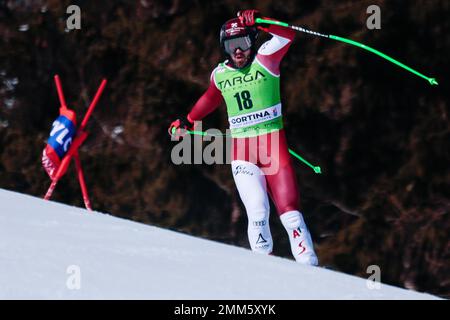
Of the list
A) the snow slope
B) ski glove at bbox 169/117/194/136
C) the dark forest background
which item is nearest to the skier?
ski glove at bbox 169/117/194/136

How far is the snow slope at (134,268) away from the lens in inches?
210

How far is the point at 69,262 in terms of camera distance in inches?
225

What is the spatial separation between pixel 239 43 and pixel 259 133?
57cm

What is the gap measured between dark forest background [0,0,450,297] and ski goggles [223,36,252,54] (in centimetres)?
445

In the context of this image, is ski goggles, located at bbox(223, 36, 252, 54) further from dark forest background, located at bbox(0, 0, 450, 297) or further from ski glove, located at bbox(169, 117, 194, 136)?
dark forest background, located at bbox(0, 0, 450, 297)

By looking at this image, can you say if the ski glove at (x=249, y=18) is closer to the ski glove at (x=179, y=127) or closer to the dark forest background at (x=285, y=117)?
the ski glove at (x=179, y=127)

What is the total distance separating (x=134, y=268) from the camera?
569 centimetres

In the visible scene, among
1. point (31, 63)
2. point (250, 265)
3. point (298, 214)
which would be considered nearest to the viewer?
point (250, 265)

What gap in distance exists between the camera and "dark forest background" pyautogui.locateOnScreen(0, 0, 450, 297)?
1245 centimetres

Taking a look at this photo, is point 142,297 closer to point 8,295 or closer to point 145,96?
point 8,295

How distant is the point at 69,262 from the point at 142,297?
2.05 ft

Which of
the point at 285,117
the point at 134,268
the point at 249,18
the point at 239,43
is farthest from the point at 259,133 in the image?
the point at 285,117

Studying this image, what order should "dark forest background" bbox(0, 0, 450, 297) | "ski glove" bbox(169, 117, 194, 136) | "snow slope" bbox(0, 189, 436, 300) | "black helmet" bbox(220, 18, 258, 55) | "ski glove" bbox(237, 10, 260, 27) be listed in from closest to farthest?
"snow slope" bbox(0, 189, 436, 300) < "ski glove" bbox(237, 10, 260, 27) < "black helmet" bbox(220, 18, 258, 55) < "ski glove" bbox(169, 117, 194, 136) < "dark forest background" bbox(0, 0, 450, 297)
